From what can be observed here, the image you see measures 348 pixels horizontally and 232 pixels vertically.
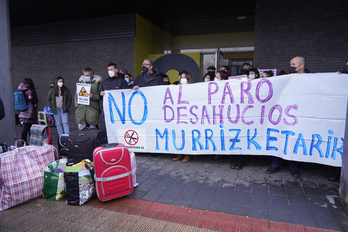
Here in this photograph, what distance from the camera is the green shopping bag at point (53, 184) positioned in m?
3.36

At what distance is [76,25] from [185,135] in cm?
764

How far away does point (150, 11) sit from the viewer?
982 centimetres

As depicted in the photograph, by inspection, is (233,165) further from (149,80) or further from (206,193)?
(149,80)

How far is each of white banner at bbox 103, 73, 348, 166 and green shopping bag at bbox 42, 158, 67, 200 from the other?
1932 millimetres

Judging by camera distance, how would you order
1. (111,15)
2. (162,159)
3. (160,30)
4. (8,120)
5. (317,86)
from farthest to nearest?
(160,30), (111,15), (162,159), (8,120), (317,86)

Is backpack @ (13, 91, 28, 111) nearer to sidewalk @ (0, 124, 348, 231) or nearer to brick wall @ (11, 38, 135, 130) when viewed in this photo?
sidewalk @ (0, 124, 348, 231)

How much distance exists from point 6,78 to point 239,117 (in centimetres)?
434

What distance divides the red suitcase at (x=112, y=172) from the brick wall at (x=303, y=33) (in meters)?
5.42

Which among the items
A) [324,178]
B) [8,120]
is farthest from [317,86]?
[8,120]

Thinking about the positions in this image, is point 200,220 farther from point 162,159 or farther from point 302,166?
point 302,166

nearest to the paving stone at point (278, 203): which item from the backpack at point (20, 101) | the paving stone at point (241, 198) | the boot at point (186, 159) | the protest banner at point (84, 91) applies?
→ the paving stone at point (241, 198)

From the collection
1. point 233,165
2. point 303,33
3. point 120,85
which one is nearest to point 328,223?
point 233,165

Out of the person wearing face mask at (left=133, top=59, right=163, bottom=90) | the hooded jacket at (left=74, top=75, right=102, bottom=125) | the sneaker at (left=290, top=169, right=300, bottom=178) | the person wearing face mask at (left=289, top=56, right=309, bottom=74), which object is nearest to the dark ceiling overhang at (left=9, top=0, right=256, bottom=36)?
the person wearing face mask at (left=133, top=59, right=163, bottom=90)

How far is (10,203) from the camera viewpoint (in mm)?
3182
